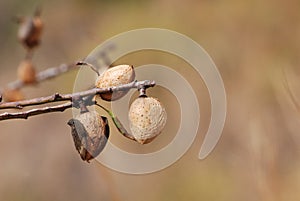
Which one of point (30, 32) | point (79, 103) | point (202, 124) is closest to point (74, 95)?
point (79, 103)

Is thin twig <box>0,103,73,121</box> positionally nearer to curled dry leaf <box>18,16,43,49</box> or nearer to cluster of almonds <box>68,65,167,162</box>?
cluster of almonds <box>68,65,167,162</box>

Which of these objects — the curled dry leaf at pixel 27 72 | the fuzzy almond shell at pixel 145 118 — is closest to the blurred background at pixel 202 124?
the curled dry leaf at pixel 27 72

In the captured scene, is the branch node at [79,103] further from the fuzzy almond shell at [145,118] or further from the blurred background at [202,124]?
the blurred background at [202,124]

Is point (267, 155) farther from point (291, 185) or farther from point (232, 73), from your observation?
point (232, 73)

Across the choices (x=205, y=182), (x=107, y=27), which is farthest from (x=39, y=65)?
(x=205, y=182)

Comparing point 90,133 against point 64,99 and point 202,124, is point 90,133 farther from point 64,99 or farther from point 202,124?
point 202,124

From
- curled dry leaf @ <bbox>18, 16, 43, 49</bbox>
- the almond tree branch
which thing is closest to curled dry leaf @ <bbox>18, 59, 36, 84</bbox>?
curled dry leaf @ <bbox>18, 16, 43, 49</bbox>
